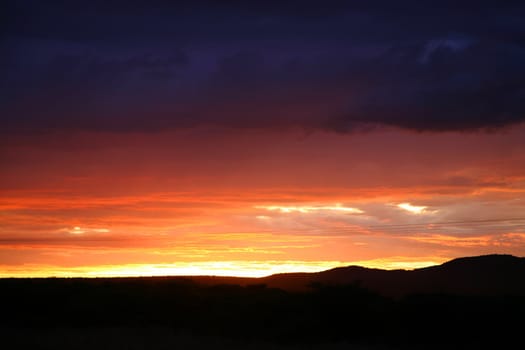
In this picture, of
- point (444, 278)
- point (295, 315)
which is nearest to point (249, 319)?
point (295, 315)

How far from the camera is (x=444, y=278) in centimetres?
7962

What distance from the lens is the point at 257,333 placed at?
38.6 metres

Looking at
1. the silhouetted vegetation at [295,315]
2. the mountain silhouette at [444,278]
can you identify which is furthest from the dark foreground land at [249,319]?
the mountain silhouette at [444,278]

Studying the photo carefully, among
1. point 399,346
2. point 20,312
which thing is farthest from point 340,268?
point 399,346

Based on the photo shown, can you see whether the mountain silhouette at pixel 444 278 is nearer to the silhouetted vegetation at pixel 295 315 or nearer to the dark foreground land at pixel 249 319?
the dark foreground land at pixel 249 319

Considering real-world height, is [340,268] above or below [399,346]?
above

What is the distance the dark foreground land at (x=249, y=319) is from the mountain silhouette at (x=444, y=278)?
27.8 metres

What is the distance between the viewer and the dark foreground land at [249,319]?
33844 mm

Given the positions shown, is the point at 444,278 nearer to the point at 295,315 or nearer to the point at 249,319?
the point at 249,319

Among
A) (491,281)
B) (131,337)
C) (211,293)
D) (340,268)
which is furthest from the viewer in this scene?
(340,268)

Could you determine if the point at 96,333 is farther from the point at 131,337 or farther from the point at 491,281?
the point at 491,281

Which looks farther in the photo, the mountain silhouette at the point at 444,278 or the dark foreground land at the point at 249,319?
the mountain silhouette at the point at 444,278

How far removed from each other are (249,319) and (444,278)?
44.2 metres

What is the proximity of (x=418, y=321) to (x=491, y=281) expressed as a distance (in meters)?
40.6
